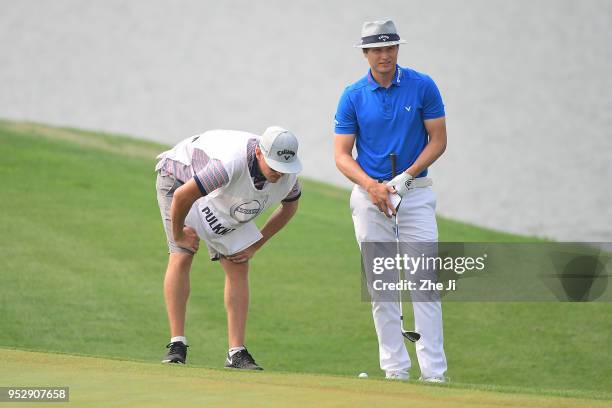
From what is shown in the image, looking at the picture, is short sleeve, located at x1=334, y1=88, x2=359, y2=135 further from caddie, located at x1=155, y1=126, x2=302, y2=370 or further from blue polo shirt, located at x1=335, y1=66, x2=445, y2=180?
caddie, located at x1=155, y1=126, x2=302, y2=370

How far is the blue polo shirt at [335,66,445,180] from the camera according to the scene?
5.75 m

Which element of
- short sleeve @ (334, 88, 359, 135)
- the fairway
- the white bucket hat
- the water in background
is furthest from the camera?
the water in background

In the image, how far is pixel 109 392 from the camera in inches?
168

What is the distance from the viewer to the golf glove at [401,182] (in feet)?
18.4

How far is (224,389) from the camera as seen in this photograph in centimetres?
437

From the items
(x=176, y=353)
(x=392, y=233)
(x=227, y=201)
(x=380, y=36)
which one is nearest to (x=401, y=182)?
(x=392, y=233)

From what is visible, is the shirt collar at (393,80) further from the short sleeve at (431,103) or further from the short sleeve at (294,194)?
the short sleeve at (294,194)

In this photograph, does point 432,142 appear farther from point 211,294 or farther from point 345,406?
point 211,294

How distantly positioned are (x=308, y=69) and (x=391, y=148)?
14.9m

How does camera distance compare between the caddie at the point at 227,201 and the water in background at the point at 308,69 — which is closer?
the caddie at the point at 227,201

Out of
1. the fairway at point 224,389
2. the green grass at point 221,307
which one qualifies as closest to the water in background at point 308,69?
the green grass at point 221,307
